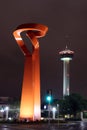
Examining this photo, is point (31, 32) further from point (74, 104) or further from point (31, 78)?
point (74, 104)

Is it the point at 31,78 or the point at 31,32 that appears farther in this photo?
the point at 31,32

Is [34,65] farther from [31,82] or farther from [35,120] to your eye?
[35,120]

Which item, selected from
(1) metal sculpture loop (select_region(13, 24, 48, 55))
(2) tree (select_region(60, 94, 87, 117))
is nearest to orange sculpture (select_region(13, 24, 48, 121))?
(1) metal sculpture loop (select_region(13, 24, 48, 55))

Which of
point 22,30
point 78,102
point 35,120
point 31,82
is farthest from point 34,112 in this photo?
point 78,102

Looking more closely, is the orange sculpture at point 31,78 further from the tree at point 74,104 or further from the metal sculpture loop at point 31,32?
the tree at point 74,104

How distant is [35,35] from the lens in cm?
5638

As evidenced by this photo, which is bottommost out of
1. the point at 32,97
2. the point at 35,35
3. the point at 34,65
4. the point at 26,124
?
the point at 26,124

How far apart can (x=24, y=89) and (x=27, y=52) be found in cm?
600

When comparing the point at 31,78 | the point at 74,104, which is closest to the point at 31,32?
the point at 31,78

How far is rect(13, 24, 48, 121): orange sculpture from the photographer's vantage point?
54.1m

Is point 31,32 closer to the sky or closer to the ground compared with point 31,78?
closer to the sky

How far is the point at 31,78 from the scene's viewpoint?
54719 millimetres

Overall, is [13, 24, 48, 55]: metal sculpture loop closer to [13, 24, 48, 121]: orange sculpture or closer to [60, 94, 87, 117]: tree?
[13, 24, 48, 121]: orange sculpture

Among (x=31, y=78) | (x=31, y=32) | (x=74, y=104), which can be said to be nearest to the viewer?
(x=31, y=78)
